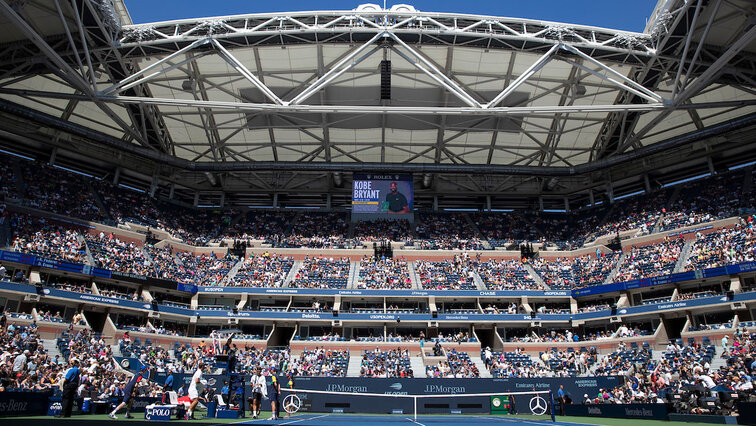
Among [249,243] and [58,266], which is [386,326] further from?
[58,266]

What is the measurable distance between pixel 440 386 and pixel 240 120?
2996 cm

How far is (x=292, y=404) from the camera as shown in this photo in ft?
77.3

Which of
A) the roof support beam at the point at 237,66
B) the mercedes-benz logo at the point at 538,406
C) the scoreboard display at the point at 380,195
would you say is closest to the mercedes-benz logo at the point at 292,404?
the mercedes-benz logo at the point at 538,406

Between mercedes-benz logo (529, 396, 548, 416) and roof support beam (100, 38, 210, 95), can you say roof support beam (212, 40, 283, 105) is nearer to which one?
roof support beam (100, 38, 210, 95)

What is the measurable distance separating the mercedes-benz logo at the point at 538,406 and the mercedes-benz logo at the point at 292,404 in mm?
12030

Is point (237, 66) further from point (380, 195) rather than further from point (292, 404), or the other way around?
point (380, 195)

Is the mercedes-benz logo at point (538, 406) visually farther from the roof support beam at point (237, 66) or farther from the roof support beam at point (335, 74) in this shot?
the roof support beam at point (237, 66)

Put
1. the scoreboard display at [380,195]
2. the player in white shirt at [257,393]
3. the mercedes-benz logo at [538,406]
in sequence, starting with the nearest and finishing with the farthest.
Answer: the player in white shirt at [257,393]
the mercedes-benz logo at [538,406]
the scoreboard display at [380,195]

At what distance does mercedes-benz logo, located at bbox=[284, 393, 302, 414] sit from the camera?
2311 centimetres

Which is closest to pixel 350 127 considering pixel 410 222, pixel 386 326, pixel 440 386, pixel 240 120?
pixel 240 120

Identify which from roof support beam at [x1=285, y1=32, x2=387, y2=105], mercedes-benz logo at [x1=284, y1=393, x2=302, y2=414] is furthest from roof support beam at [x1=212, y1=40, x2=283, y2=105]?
mercedes-benz logo at [x1=284, y1=393, x2=302, y2=414]

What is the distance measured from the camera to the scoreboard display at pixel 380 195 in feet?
168

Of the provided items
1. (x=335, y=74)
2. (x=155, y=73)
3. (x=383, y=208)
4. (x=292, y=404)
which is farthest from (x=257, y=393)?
(x=383, y=208)

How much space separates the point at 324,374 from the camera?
34250 millimetres
